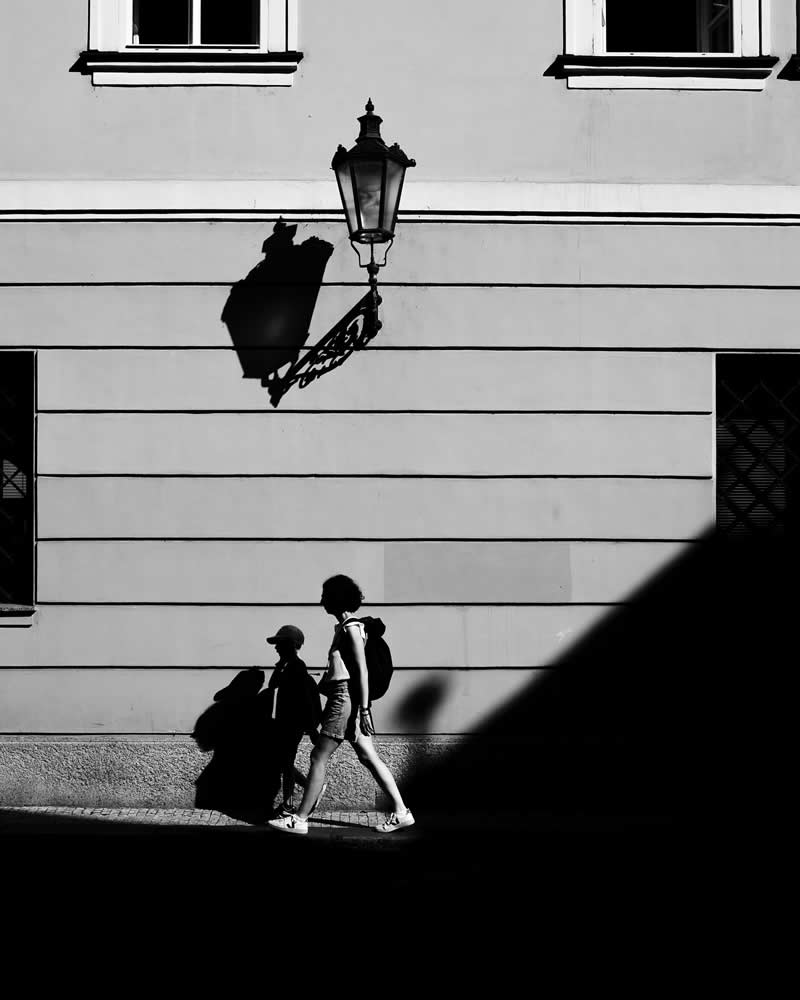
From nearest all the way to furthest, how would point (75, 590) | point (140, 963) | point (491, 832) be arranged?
point (140, 963)
point (491, 832)
point (75, 590)

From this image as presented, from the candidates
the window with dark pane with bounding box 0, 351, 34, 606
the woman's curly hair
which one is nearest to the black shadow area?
the woman's curly hair

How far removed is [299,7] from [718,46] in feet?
10.1

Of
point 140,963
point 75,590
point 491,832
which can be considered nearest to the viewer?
point 140,963

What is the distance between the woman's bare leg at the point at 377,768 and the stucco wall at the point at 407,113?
3.91 metres

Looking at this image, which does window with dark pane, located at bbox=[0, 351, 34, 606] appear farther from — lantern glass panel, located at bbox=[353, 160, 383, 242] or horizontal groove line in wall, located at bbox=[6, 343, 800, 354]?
lantern glass panel, located at bbox=[353, 160, 383, 242]

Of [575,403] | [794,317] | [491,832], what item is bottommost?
Answer: [491,832]

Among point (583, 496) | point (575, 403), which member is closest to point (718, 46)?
point (575, 403)

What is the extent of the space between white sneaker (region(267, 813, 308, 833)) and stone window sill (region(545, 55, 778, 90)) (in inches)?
211

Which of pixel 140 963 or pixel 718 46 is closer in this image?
pixel 140 963

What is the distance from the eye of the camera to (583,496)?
23.6 feet

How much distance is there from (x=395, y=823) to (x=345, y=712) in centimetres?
81

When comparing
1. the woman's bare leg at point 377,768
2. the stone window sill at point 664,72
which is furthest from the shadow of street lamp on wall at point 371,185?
the woman's bare leg at point 377,768

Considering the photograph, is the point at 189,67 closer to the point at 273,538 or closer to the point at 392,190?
the point at 392,190

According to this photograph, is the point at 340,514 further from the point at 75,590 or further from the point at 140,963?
the point at 140,963
